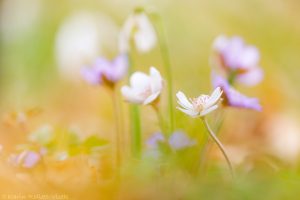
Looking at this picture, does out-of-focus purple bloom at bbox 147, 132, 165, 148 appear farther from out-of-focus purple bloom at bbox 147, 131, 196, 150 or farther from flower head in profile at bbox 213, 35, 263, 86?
flower head in profile at bbox 213, 35, 263, 86

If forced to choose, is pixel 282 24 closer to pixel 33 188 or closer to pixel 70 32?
pixel 70 32

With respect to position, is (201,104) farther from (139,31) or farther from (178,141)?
(139,31)

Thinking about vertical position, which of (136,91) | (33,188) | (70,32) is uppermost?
(70,32)

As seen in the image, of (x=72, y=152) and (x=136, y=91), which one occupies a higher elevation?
(x=136, y=91)

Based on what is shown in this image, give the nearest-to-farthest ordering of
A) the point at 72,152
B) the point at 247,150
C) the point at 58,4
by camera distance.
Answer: the point at 72,152 → the point at 247,150 → the point at 58,4

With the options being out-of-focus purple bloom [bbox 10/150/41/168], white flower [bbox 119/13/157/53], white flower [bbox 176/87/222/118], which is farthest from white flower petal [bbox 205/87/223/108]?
white flower [bbox 119/13/157/53]

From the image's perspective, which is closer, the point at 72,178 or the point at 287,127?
the point at 72,178

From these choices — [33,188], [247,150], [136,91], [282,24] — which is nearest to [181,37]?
[282,24]
